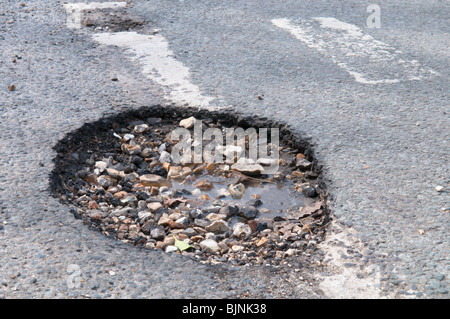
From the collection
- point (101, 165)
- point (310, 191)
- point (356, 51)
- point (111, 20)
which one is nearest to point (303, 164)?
point (310, 191)

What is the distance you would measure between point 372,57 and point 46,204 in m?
3.14

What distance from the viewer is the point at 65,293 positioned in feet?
6.68

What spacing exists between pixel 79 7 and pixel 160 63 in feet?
5.80

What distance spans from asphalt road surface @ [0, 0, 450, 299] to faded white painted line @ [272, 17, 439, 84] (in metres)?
0.02

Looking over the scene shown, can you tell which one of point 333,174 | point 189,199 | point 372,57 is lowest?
point 189,199

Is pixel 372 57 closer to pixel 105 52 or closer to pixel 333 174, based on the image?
pixel 333 174

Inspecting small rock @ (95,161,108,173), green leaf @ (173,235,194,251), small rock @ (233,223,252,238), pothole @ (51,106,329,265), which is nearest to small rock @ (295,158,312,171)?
pothole @ (51,106,329,265)

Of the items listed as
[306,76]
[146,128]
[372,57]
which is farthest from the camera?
[372,57]

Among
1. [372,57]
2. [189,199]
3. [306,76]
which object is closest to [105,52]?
[306,76]

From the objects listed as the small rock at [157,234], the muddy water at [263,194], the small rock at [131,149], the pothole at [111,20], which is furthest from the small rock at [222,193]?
the pothole at [111,20]

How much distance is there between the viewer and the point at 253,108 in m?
3.59

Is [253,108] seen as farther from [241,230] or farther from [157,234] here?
[157,234]

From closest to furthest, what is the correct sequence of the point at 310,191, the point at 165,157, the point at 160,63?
the point at 310,191 < the point at 165,157 < the point at 160,63

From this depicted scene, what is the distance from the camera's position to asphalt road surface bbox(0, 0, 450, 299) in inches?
85.3
